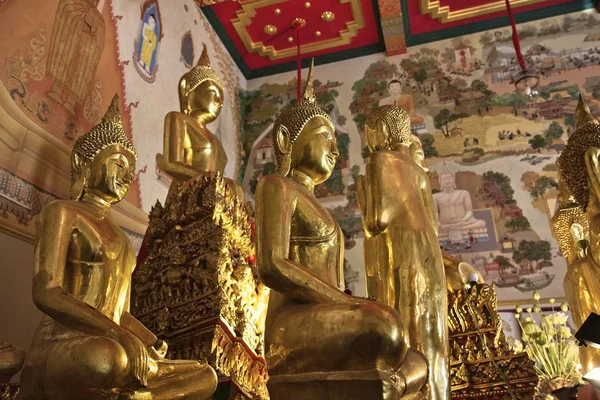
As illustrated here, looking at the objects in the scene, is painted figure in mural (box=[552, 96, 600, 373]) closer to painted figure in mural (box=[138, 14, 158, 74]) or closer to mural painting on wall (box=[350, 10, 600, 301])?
mural painting on wall (box=[350, 10, 600, 301])

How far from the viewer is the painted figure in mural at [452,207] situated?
4.88 m

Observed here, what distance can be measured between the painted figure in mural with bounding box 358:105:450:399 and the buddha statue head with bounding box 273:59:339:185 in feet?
1.05

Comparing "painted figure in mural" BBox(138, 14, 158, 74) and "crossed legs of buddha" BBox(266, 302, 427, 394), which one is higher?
"painted figure in mural" BBox(138, 14, 158, 74)

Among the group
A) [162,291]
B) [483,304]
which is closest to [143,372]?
[162,291]

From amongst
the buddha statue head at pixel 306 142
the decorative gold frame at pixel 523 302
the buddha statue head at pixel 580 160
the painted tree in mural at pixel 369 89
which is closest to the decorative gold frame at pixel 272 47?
the painted tree in mural at pixel 369 89

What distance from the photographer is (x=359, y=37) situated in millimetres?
5945

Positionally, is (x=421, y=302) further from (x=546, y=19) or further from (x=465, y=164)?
(x=546, y=19)

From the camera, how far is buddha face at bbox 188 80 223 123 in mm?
3096

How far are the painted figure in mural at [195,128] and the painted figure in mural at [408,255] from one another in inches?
41.4

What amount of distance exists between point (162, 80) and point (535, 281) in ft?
11.5

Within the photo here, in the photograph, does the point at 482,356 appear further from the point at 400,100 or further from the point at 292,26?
the point at 292,26

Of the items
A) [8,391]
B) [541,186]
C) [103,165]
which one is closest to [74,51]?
[103,165]

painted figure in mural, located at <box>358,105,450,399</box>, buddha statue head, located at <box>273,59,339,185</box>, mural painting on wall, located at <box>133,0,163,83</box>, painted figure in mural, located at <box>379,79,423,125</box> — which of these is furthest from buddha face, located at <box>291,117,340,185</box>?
painted figure in mural, located at <box>379,79,423,125</box>

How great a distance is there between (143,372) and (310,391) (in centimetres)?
46
